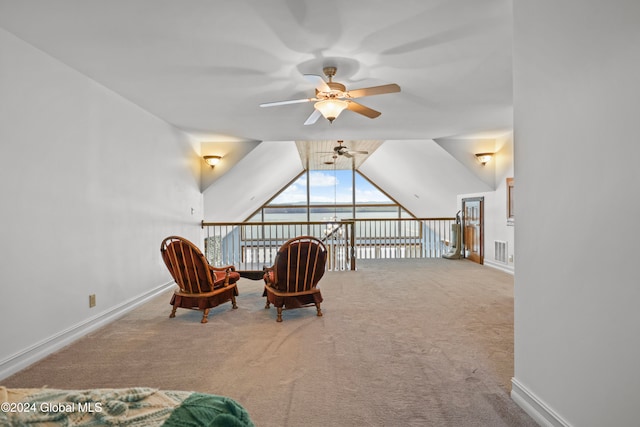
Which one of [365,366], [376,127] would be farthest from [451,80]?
[365,366]

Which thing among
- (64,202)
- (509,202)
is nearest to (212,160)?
(64,202)

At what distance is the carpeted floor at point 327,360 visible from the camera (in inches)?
80.0

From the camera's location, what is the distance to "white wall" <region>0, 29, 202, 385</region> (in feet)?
8.27

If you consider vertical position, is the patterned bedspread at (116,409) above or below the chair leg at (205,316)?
above

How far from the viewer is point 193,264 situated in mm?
3664

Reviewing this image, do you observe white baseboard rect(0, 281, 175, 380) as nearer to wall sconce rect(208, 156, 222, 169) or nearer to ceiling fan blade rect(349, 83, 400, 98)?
wall sconce rect(208, 156, 222, 169)

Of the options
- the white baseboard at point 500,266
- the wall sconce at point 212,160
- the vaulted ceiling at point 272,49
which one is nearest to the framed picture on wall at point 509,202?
the white baseboard at point 500,266

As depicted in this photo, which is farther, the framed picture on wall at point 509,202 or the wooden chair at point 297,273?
the framed picture on wall at point 509,202

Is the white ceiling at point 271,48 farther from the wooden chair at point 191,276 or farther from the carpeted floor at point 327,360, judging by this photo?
the carpeted floor at point 327,360

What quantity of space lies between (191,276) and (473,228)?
6.01m

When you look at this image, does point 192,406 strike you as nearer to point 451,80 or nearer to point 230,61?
point 230,61

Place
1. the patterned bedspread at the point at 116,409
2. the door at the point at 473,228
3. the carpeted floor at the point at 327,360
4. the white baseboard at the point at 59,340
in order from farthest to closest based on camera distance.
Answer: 1. the door at the point at 473,228
2. the white baseboard at the point at 59,340
3. the carpeted floor at the point at 327,360
4. the patterned bedspread at the point at 116,409

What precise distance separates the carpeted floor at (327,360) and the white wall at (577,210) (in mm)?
497

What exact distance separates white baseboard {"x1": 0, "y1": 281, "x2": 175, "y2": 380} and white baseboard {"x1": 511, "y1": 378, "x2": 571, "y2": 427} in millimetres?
3511
